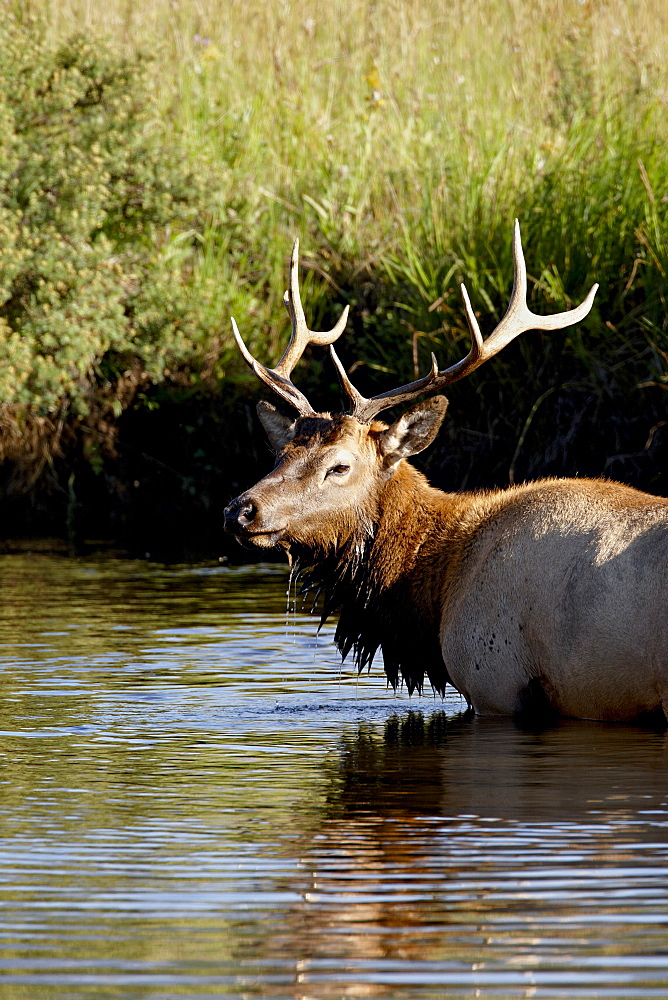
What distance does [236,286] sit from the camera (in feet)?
48.3

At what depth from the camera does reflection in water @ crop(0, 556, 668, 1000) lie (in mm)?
3934

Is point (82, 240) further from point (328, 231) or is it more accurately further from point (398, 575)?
point (398, 575)

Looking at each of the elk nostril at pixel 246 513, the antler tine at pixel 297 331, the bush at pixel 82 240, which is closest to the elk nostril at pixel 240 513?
the elk nostril at pixel 246 513

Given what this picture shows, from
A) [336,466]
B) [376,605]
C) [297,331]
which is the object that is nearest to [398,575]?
[376,605]

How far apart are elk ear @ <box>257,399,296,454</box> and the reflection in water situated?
1.16 metres

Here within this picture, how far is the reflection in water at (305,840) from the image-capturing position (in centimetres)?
393

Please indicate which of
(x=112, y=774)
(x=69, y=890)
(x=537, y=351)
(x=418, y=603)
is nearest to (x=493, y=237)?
(x=537, y=351)

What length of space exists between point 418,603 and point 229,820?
2374 millimetres

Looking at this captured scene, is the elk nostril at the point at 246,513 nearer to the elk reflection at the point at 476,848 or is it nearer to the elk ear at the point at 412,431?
the elk ear at the point at 412,431

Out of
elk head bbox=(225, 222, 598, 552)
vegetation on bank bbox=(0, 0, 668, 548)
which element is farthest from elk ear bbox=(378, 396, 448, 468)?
vegetation on bank bbox=(0, 0, 668, 548)

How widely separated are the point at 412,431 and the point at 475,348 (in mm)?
502

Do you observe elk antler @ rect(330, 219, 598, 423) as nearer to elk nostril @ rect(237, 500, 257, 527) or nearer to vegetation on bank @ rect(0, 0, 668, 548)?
elk nostril @ rect(237, 500, 257, 527)

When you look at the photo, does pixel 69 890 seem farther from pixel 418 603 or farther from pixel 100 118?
pixel 100 118

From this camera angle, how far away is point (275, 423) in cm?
795
